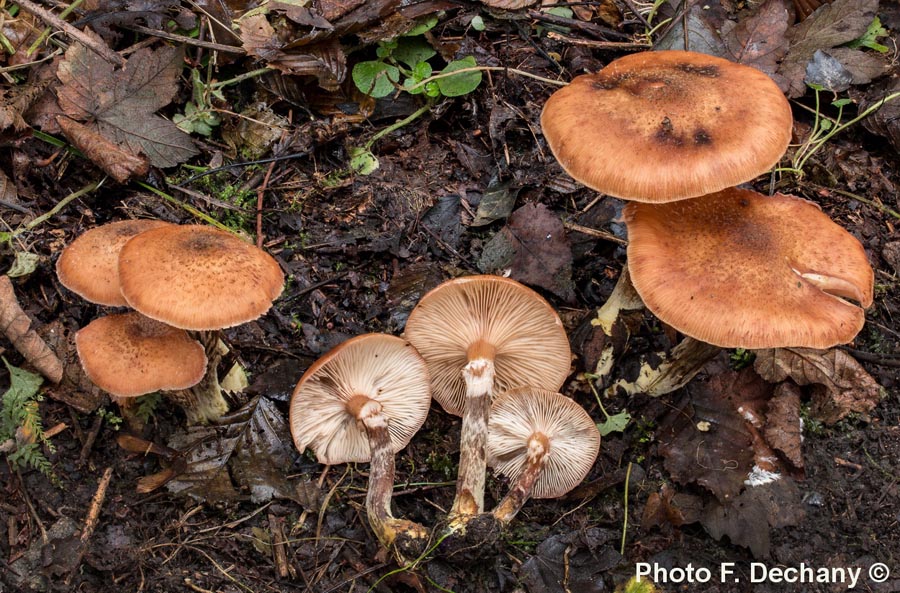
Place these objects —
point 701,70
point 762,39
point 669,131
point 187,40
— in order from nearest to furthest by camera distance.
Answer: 1. point 669,131
2. point 701,70
3. point 187,40
4. point 762,39

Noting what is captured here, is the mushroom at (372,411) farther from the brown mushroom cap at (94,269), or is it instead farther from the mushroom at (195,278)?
the brown mushroom cap at (94,269)

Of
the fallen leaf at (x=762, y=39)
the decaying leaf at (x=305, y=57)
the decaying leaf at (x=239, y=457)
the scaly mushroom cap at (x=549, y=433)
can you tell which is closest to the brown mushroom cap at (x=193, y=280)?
the decaying leaf at (x=239, y=457)

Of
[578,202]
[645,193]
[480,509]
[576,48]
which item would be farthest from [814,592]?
[576,48]

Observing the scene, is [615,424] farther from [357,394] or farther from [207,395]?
[207,395]

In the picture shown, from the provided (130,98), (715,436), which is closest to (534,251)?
(715,436)

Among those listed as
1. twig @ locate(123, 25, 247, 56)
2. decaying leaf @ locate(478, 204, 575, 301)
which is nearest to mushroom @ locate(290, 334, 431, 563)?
decaying leaf @ locate(478, 204, 575, 301)

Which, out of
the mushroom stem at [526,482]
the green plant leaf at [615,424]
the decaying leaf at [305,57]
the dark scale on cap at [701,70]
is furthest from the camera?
the decaying leaf at [305,57]
